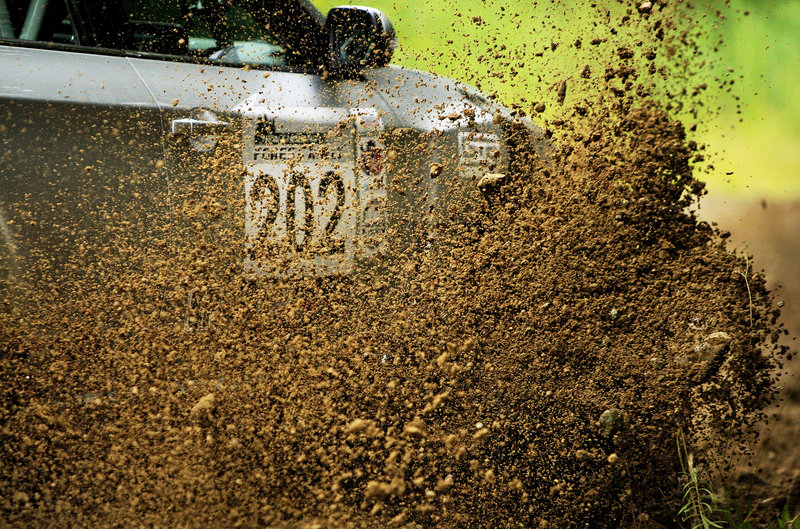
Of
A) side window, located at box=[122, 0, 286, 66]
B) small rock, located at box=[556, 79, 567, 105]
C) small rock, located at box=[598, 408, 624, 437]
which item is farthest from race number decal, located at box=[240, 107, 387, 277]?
small rock, located at box=[598, 408, 624, 437]

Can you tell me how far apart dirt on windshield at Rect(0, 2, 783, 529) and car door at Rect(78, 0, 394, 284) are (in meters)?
0.03

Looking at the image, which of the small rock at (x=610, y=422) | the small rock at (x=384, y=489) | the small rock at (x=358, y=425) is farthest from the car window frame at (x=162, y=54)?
the small rock at (x=610, y=422)

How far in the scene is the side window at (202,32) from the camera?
2.65 m

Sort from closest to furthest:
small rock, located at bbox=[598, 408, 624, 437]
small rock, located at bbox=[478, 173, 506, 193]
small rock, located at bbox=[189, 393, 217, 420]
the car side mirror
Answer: small rock, located at bbox=[189, 393, 217, 420]
small rock, located at bbox=[598, 408, 624, 437]
the car side mirror
small rock, located at bbox=[478, 173, 506, 193]

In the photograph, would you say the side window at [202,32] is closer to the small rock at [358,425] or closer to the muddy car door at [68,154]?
the muddy car door at [68,154]

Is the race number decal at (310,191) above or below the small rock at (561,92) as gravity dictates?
below

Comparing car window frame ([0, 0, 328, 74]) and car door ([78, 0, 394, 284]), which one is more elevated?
car window frame ([0, 0, 328, 74])

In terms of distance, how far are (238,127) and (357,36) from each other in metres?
0.84

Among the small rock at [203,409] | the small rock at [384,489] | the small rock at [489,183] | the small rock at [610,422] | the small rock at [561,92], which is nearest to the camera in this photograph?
the small rock at [384,489]

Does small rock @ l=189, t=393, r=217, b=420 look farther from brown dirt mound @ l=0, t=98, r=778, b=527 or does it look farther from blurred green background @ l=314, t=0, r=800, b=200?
blurred green background @ l=314, t=0, r=800, b=200

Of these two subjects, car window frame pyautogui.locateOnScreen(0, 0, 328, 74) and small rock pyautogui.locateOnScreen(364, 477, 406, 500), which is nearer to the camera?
small rock pyautogui.locateOnScreen(364, 477, 406, 500)

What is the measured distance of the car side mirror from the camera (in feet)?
9.66

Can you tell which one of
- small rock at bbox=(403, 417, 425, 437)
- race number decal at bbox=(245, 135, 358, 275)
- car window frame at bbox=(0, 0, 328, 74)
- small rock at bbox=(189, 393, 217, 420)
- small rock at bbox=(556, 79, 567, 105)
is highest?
car window frame at bbox=(0, 0, 328, 74)

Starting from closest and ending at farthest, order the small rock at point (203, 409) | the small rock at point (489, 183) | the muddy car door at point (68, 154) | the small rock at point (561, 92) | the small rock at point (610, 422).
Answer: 1. the muddy car door at point (68, 154)
2. the small rock at point (203, 409)
3. the small rock at point (610, 422)
4. the small rock at point (489, 183)
5. the small rock at point (561, 92)
